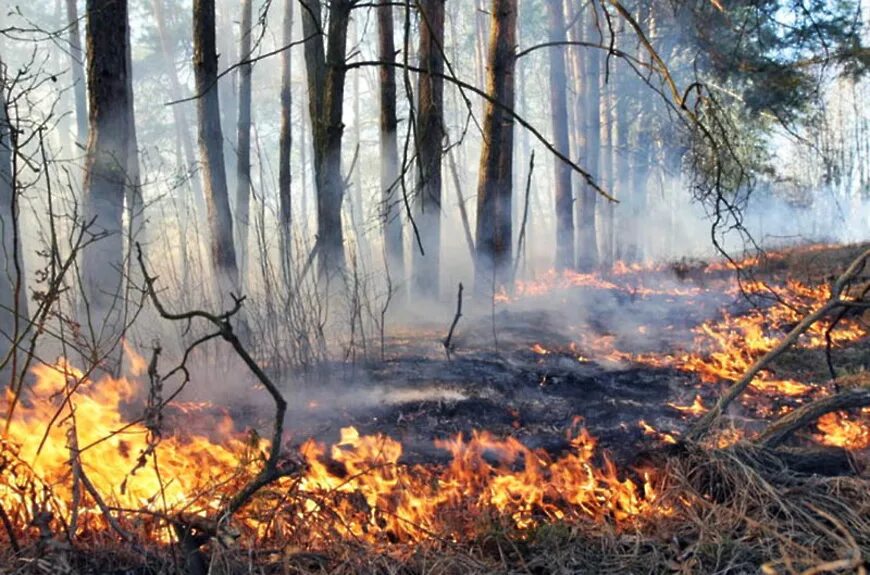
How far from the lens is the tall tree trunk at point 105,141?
5426 millimetres

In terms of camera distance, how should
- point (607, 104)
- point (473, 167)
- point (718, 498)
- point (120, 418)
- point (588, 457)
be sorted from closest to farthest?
point (718, 498), point (588, 457), point (120, 418), point (607, 104), point (473, 167)

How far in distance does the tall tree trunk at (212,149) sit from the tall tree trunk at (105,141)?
143cm

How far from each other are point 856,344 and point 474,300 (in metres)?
5.61

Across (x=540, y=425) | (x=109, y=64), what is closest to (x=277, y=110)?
(x=109, y=64)

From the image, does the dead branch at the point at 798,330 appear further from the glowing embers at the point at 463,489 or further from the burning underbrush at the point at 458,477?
the glowing embers at the point at 463,489

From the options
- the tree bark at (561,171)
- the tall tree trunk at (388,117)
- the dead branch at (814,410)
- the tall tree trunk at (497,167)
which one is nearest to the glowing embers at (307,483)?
the dead branch at (814,410)

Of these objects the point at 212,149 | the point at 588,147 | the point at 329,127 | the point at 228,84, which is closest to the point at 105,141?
the point at 329,127

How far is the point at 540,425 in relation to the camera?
5.05 m

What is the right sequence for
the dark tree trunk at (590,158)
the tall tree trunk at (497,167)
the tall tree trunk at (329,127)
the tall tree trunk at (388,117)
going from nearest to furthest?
the tall tree trunk at (329,127), the tall tree trunk at (388,117), the tall tree trunk at (497,167), the dark tree trunk at (590,158)

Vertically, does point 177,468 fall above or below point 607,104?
below

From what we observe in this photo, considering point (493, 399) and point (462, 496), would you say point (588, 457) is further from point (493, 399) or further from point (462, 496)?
point (493, 399)

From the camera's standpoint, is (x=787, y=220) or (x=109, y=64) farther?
(x=787, y=220)

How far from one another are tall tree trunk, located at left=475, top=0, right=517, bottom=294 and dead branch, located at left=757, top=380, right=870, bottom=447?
7.12 metres

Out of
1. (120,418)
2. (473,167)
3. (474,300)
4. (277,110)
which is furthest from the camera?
(473,167)
